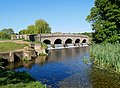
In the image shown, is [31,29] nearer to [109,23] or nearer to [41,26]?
[41,26]

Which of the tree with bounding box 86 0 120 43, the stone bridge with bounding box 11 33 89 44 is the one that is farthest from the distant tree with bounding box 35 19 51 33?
the tree with bounding box 86 0 120 43

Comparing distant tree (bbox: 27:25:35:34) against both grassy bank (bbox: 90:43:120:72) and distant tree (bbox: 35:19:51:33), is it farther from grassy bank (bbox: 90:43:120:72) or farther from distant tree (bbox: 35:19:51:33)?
grassy bank (bbox: 90:43:120:72)

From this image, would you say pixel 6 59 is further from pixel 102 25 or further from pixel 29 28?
pixel 29 28

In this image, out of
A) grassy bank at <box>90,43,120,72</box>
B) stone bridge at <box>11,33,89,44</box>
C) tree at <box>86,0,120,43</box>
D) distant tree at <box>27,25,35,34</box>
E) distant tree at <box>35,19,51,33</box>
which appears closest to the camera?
grassy bank at <box>90,43,120,72</box>

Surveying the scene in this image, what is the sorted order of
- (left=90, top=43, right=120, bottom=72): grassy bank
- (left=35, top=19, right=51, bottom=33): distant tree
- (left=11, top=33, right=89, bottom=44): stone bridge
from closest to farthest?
(left=90, top=43, right=120, bottom=72): grassy bank
(left=11, top=33, right=89, bottom=44): stone bridge
(left=35, top=19, right=51, bottom=33): distant tree

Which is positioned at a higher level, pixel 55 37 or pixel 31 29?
pixel 31 29

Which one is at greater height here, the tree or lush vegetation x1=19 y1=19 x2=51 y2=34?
lush vegetation x1=19 y1=19 x2=51 y2=34

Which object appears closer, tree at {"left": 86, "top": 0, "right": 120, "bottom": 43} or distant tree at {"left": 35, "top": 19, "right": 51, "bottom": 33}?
tree at {"left": 86, "top": 0, "right": 120, "bottom": 43}

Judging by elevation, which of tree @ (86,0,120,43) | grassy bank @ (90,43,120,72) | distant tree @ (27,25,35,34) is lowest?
grassy bank @ (90,43,120,72)

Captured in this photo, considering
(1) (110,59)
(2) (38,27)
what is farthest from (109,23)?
(2) (38,27)

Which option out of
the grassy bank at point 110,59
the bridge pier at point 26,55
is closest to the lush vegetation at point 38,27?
the bridge pier at point 26,55

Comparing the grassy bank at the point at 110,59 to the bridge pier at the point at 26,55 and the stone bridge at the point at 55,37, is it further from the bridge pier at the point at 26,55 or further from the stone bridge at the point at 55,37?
the stone bridge at the point at 55,37

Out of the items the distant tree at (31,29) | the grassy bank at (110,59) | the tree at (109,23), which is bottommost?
the grassy bank at (110,59)

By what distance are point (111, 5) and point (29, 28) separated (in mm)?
77123
